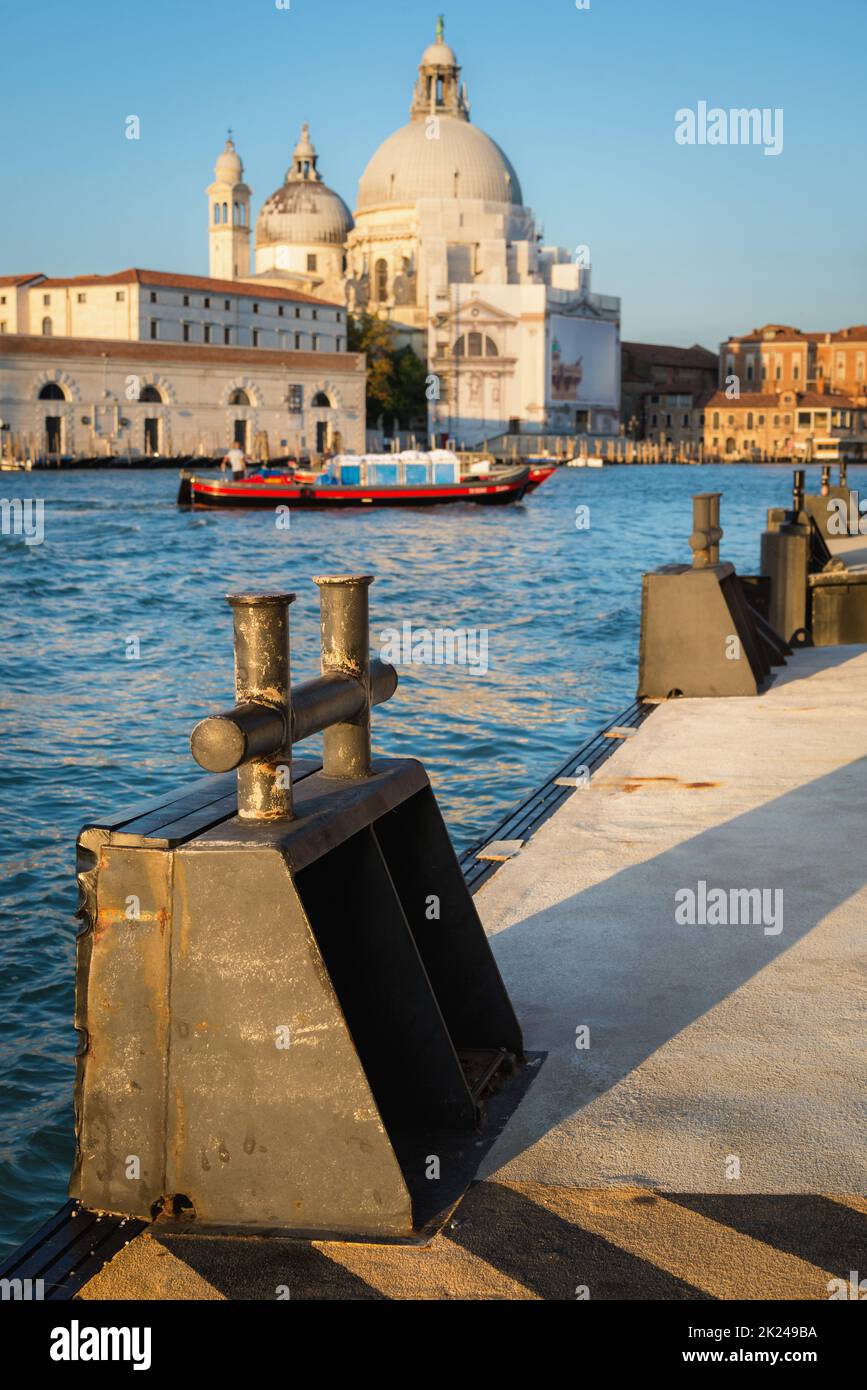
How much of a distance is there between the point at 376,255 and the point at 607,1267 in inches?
3877

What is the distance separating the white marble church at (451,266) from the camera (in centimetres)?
9081

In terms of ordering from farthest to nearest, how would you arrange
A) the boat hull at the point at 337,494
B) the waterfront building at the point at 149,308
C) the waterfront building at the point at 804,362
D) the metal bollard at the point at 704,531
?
the waterfront building at the point at 804,362
the waterfront building at the point at 149,308
the boat hull at the point at 337,494
the metal bollard at the point at 704,531

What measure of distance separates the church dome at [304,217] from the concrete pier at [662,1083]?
323 ft

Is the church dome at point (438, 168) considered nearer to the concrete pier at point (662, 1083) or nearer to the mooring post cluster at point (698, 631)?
the mooring post cluster at point (698, 631)

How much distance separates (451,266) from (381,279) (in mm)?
5594

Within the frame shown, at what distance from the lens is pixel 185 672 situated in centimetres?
1352

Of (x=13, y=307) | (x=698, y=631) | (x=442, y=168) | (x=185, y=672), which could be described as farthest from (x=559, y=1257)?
(x=442, y=168)

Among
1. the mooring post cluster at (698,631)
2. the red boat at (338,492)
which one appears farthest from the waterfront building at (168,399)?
the mooring post cluster at (698,631)

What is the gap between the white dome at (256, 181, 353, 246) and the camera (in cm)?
9856

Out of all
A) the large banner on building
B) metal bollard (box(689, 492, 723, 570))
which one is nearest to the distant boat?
metal bollard (box(689, 492, 723, 570))

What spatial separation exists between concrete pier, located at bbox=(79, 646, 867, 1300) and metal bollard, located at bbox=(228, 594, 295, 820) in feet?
2.04

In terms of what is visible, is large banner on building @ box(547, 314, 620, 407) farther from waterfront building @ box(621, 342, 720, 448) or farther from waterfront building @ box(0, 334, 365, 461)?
waterfront building @ box(0, 334, 365, 461)

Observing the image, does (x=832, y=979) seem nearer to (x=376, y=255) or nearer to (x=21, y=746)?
(x=21, y=746)
